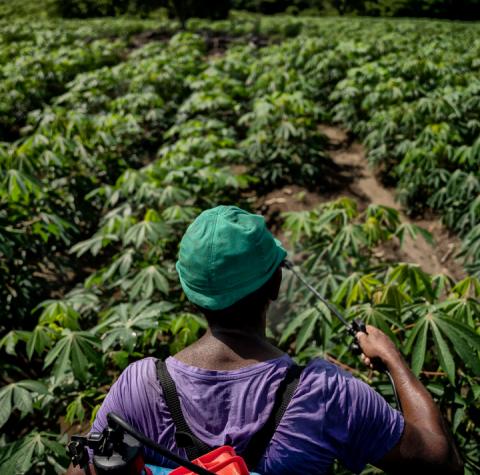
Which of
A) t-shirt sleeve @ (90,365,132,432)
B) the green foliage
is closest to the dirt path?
the green foliage

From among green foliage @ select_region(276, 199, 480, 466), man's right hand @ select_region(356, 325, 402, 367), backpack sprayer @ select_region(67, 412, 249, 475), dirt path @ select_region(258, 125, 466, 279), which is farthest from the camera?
Answer: dirt path @ select_region(258, 125, 466, 279)

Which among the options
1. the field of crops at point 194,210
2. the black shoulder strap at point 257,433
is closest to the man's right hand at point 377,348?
the black shoulder strap at point 257,433

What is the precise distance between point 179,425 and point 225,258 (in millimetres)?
391

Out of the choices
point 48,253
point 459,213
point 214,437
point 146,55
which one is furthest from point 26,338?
point 146,55

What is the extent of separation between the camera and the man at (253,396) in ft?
3.09

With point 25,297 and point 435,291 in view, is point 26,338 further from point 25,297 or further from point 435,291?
point 435,291

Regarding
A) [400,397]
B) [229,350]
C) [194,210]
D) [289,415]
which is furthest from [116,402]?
[194,210]

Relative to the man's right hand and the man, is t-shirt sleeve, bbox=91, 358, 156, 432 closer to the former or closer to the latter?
the man

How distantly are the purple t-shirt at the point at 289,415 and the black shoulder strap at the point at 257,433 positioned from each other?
→ 11 mm

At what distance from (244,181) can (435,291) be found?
221cm

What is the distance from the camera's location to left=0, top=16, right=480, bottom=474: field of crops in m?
2.01

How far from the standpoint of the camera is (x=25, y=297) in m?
3.14

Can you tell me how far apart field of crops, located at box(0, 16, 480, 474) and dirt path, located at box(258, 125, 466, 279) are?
15cm

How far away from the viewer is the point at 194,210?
10.7 ft
